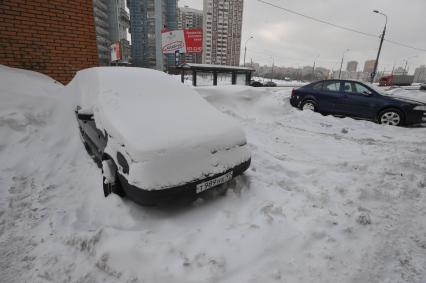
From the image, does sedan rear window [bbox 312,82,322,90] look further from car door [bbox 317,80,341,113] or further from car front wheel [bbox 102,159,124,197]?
car front wheel [bbox 102,159,124,197]

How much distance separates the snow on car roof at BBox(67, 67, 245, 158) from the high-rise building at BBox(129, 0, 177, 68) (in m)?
62.1

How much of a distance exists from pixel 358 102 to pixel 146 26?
63946mm

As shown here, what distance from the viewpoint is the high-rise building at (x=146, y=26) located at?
60094mm

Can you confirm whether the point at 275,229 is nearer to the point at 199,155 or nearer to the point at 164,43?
the point at 199,155

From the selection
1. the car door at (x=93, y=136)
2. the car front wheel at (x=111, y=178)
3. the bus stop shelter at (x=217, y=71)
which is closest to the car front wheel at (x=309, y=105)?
the bus stop shelter at (x=217, y=71)

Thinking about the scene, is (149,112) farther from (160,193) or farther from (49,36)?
(49,36)

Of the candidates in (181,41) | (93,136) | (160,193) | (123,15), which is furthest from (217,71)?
(123,15)

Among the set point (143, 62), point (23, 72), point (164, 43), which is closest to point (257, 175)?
point (23, 72)

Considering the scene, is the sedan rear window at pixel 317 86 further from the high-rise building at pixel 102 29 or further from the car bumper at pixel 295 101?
the high-rise building at pixel 102 29

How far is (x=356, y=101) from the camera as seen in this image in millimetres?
7969

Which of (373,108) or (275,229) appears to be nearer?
(275,229)

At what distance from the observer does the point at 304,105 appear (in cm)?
895

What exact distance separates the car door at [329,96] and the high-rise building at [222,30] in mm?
51352

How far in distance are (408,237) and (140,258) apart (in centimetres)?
268
